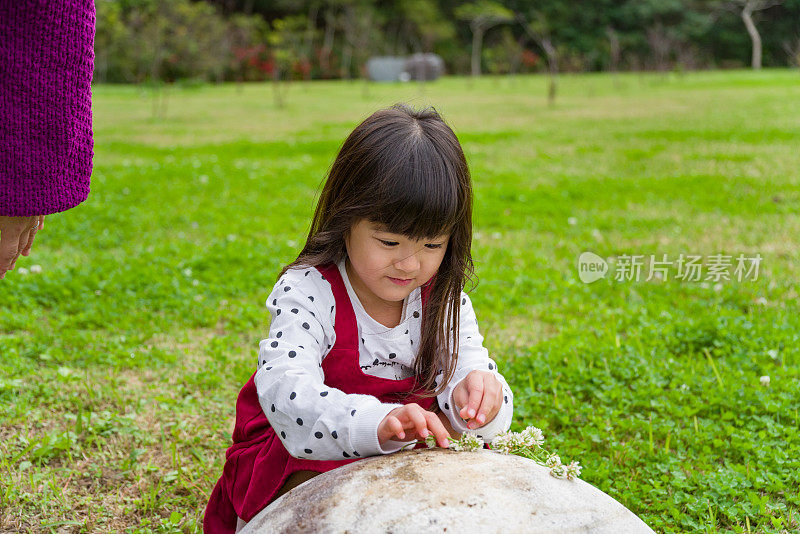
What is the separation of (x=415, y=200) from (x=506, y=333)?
8.82 feet

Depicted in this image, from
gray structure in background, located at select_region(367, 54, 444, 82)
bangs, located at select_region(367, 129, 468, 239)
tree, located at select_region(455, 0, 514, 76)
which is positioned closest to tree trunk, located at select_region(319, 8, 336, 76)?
gray structure in background, located at select_region(367, 54, 444, 82)

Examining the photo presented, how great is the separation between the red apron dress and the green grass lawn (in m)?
0.40

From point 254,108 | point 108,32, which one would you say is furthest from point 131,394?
point 108,32

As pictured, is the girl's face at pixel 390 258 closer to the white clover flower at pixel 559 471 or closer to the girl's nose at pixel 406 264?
the girl's nose at pixel 406 264

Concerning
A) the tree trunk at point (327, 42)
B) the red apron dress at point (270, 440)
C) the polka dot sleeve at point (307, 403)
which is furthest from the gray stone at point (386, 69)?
the polka dot sleeve at point (307, 403)

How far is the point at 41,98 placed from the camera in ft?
7.07

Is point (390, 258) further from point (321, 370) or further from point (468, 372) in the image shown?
point (468, 372)

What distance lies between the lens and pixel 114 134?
15.4 metres

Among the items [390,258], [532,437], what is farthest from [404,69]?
[532,437]

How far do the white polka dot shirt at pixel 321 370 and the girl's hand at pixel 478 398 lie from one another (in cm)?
5

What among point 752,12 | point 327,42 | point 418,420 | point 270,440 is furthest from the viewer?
point 752,12

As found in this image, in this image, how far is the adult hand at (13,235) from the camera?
7.43ft

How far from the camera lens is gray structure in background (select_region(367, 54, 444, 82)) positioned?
42.4 m
